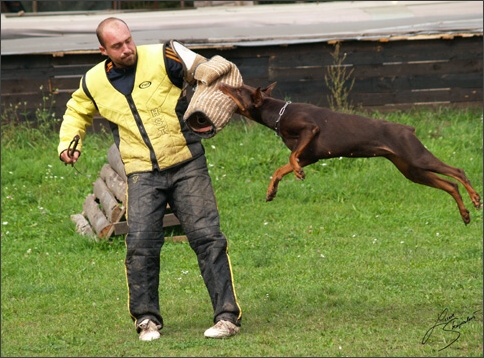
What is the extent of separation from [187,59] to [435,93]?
818 centimetres

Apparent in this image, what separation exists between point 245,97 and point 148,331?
180 cm

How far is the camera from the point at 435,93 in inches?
532

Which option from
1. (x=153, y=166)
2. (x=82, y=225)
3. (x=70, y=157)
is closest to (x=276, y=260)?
(x=82, y=225)

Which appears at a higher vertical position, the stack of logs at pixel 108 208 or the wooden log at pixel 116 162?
the wooden log at pixel 116 162

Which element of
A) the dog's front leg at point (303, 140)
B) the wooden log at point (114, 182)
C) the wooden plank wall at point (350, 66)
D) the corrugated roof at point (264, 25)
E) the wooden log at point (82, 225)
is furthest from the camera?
the corrugated roof at point (264, 25)

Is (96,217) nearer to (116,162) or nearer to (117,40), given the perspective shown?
(116,162)

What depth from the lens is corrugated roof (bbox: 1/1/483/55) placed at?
13.3 m

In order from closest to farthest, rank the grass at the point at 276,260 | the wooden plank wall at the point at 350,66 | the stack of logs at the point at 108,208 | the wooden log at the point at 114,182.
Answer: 1. the grass at the point at 276,260
2. the stack of logs at the point at 108,208
3. the wooden log at the point at 114,182
4. the wooden plank wall at the point at 350,66

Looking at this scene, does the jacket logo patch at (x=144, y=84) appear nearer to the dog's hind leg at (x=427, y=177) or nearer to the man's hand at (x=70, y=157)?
the man's hand at (x=70, y=157)

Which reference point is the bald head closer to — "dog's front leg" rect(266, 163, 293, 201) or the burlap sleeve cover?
the burlap sleeve cover

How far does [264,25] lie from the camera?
13.8 metres

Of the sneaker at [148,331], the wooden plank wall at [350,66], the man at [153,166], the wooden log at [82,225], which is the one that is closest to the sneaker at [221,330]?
the man at [153,166]

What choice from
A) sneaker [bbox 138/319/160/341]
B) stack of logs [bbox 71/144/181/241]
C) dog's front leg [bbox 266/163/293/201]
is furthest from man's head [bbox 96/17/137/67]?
stack of logs [bbox 71/144/181/241]

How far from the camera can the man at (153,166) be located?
6094 mm
